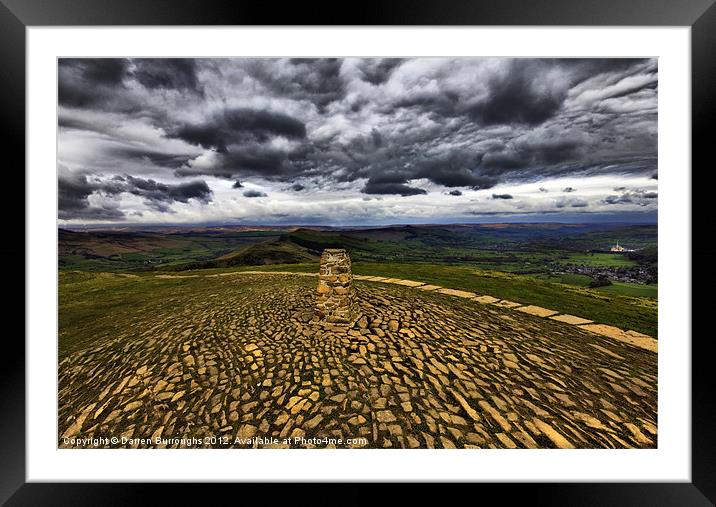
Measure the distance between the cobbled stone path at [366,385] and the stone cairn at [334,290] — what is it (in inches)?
12.8

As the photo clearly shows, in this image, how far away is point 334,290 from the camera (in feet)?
16.4

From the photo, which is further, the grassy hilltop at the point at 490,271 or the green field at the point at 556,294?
the grassy hilltop at the point at 490,271

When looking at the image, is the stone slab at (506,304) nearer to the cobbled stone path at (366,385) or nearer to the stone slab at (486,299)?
the stone slab at (486,299)

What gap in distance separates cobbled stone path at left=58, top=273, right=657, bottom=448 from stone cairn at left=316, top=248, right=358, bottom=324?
12.8 inches

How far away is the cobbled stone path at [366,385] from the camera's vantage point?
Answer: 7.99ft

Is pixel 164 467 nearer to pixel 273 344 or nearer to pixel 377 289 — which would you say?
pixel 273 344

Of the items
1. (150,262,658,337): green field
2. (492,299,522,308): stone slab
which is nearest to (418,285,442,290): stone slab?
(150,262,658,337): green field

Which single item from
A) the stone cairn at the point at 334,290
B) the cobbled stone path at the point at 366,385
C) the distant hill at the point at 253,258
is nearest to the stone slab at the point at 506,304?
the cobbled stone path at the point at 366,385

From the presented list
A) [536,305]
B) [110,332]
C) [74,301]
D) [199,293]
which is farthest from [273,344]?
[74,301]

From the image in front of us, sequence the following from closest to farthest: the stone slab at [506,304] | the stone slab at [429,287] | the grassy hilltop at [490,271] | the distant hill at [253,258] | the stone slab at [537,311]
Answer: the stone slab at [537,311] < the grassy hilltop at [490,271] < the stone slab at [506,304] < the stone slab at [429,287] < the distant hill at [253,258]

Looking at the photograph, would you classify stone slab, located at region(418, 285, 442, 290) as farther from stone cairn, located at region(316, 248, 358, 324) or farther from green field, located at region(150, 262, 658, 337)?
stone cairn, located at region(316, 248, 358, 324)
